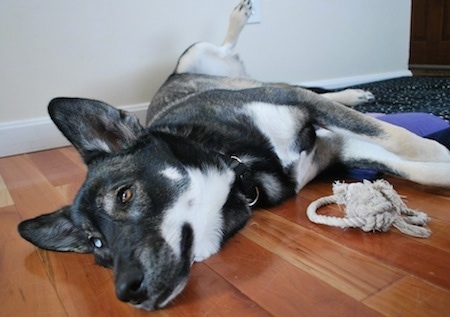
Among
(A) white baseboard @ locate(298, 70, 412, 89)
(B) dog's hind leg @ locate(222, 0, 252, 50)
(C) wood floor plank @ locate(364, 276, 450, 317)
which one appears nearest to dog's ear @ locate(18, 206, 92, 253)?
(C) wood floor plank @ locate(364, 276, 450, 317)

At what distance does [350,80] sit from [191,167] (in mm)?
2964

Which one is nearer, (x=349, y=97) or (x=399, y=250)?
(x=399, y=250)

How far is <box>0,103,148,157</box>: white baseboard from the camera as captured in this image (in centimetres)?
267

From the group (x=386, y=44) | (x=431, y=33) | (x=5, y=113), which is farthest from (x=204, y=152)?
(x=431, y=33)

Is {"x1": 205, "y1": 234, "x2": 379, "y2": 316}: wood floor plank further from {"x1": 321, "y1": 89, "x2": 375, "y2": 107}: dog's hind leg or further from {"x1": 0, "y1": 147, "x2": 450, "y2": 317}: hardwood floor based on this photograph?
{"x1": 321, "y1": 89, "x2": 375, "y2": 107}: dog's hind leg

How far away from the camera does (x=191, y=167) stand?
123 centimetres

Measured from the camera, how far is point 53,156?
265cm

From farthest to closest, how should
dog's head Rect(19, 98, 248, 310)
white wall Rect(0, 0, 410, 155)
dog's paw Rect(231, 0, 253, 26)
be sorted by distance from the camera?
dog's paw Rect(231, 0, 253, 26), white wall Rect(0, 0, 410, 155), dog's head Rect(19, 98, 248, 310)

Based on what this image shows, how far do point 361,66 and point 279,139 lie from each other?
278 centimetres

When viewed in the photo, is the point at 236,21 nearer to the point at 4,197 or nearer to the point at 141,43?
the point at 141,43

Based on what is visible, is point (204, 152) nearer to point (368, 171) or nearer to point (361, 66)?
point (368, 171)

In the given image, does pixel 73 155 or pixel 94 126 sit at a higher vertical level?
pixel 94 126

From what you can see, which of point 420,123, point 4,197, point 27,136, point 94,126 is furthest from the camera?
point 27,136

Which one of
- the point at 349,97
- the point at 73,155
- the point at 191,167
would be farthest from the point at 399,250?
the point at 73,155
